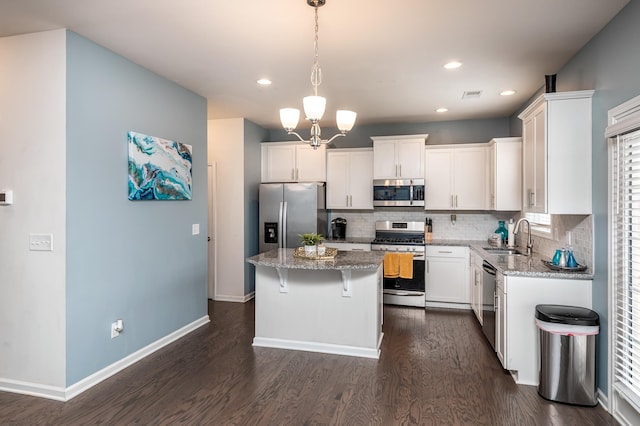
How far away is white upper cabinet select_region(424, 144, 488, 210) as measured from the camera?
17.5ft

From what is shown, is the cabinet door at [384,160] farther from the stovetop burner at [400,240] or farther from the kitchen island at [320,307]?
the kitchen island at [320,307]

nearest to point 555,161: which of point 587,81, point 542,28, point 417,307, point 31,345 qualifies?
point 587,81

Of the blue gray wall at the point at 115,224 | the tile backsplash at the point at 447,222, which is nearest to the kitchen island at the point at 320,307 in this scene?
the blue gray wall at the point at 115,224

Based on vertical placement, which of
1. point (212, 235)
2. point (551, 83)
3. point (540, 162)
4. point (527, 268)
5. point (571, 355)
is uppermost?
point (551, 83)

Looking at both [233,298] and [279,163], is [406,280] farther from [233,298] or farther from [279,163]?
[279,163]

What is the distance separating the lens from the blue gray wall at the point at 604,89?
7.84ft

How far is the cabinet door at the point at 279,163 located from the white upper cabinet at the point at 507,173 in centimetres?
288

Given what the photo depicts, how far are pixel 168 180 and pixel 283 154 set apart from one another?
2473 mm

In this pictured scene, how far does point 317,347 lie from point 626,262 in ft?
8.34

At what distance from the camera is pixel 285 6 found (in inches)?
97.2

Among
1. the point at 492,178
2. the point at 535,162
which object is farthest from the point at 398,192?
the point at 535,162

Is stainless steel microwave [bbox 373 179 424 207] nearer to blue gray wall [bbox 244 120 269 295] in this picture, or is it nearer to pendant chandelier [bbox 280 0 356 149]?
blue gray wall [bbox 244 120 269 295]

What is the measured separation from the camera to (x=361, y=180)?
581 centimetres

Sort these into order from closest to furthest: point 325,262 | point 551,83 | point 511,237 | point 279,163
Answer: point 325,262 < point 551,83 < point 511,237 < point 279,163
